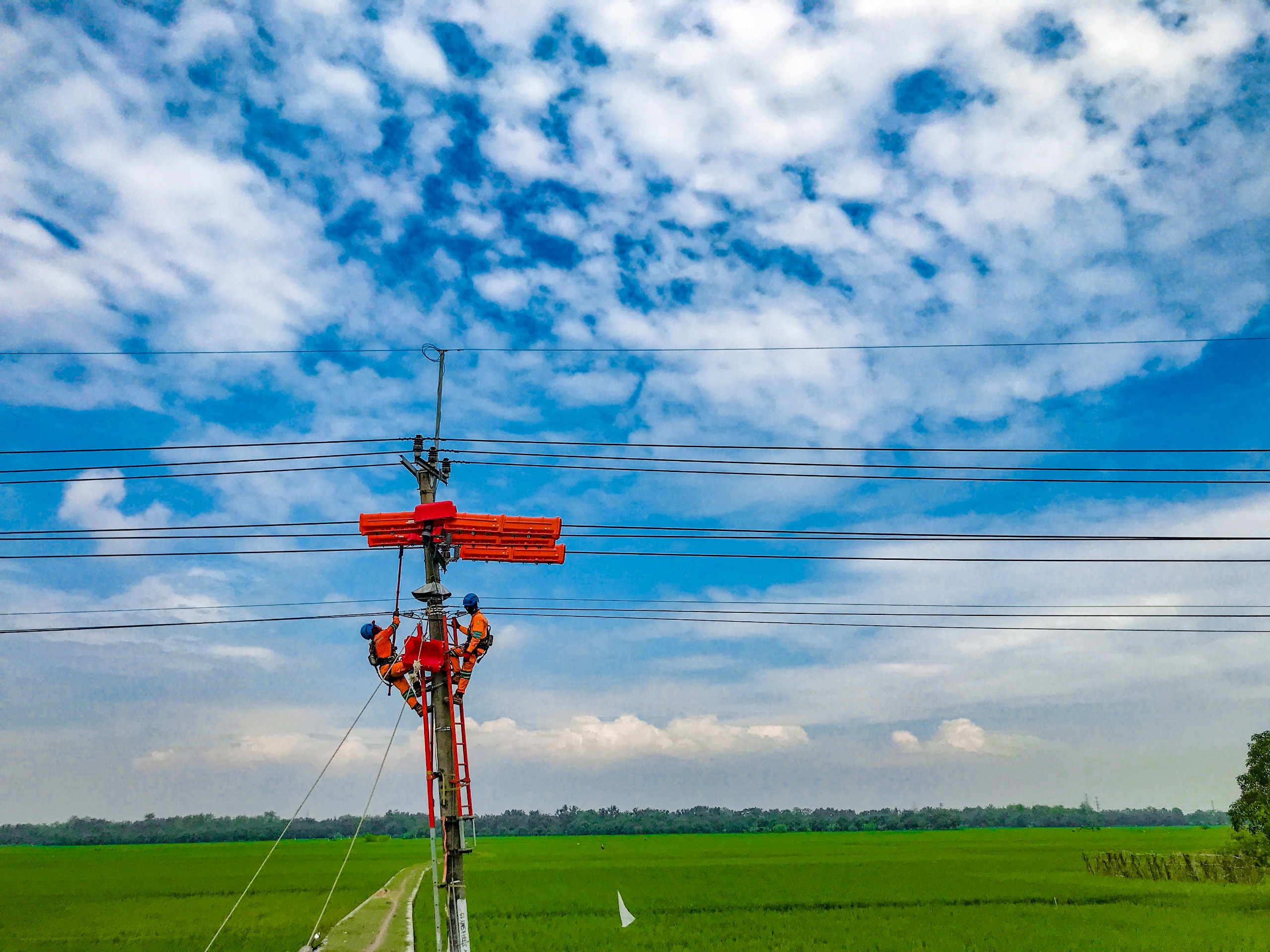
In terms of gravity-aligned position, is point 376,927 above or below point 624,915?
below

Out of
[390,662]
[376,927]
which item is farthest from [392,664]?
[376,927]

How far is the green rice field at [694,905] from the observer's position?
96.3ft

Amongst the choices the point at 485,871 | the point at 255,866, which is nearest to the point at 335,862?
the point at 255,866

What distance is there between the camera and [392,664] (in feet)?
47.9

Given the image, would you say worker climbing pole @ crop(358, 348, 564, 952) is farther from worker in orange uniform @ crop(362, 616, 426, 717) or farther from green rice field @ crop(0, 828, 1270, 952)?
green rice field @ crop(0, 828, 1270, 952)

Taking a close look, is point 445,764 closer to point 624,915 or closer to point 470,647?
point 470,647

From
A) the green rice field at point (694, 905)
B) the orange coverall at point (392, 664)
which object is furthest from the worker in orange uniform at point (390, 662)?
the green rice field at point (694, 905)

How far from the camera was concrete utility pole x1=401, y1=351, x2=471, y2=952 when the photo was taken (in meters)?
13.7

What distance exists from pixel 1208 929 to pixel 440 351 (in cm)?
3584

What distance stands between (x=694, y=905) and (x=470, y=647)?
31.4 meters

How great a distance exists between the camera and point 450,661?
14.6 meters

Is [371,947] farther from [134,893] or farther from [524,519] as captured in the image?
[134,893]

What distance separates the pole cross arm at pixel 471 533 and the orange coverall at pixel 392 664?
1701 millimetres

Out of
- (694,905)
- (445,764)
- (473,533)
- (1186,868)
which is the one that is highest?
(473,533)
